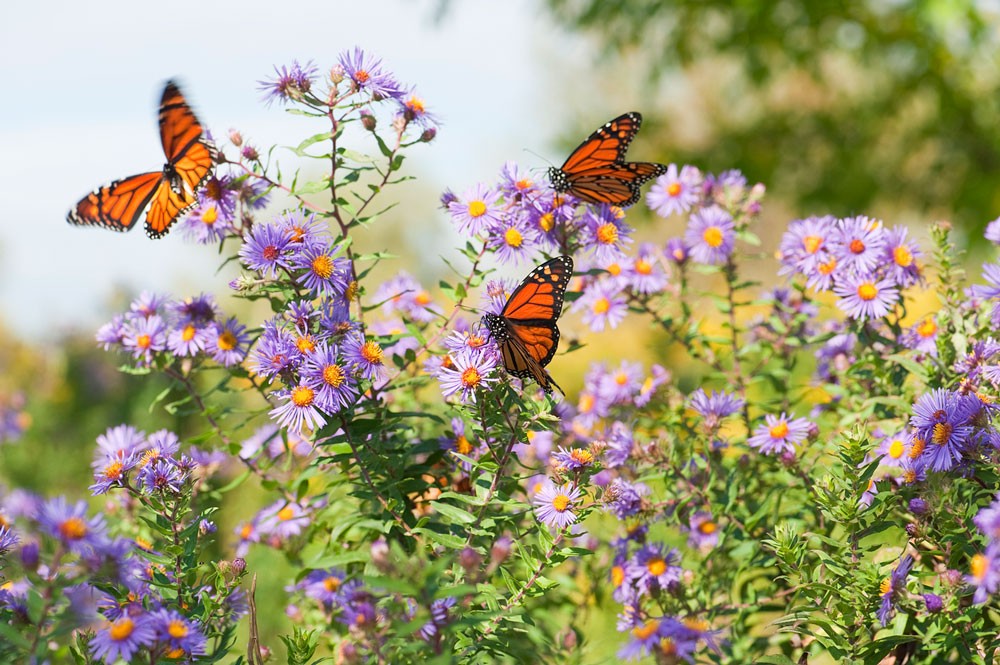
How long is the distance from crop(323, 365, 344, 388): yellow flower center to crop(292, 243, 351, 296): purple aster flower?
0.23 m

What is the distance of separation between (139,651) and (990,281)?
2.22 metres

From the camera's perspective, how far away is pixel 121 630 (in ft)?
4.79

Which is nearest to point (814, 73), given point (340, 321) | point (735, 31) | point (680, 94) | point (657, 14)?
point (735, 31)

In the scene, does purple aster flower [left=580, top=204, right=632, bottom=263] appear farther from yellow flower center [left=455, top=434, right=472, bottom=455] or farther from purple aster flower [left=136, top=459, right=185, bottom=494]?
purple aster flower [left=136, top=459, right=185, bottom=494]

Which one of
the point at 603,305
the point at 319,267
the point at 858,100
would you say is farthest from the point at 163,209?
the point at 858,100

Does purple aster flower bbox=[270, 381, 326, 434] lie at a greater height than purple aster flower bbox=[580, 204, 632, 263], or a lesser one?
lesser

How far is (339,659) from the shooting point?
6.11 feet

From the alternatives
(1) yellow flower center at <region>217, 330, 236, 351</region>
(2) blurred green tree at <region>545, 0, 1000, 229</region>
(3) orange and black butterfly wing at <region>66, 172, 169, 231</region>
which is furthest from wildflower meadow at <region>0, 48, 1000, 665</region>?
(2) blurred green tree at <region>545, 0, 1000, 229</region>

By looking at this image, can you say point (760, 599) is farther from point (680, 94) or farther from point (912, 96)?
point (680, 94)

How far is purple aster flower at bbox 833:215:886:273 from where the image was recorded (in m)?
2.37

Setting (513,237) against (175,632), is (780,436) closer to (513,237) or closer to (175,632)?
(513,237)

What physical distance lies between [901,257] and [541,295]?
1193 millimetres

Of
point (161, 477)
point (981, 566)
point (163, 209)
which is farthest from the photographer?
point (163, 209)

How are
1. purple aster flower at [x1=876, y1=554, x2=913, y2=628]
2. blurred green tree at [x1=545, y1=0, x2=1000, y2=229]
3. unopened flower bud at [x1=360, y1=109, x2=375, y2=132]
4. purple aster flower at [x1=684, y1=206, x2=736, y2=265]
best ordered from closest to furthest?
purple aster flower at [x1=876, y1=554, x2=913, y2=628], unopened flower bud at [x1=360, y1=109, x2=375, y2=132], purple aster flower at [x1=684, y1=206, x2=736, y2=265], blurred green tree at [x1=545, y1=0, x2=1000, y2=229]
